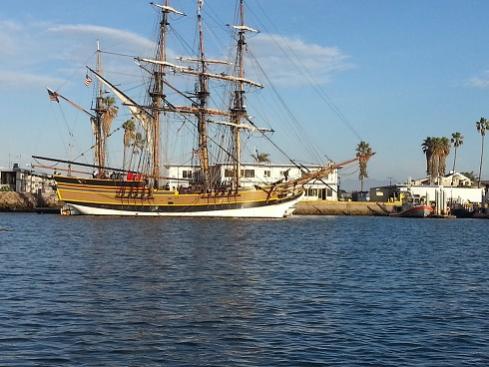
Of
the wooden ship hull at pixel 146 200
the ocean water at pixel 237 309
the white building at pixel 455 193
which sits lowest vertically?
the ocean water at pixel 237 309

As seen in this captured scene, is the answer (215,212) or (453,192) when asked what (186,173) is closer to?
(215,212)

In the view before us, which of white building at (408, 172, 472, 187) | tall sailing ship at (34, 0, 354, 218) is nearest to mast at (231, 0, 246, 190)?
tall sailing ship at (34, 0, 354, 218)

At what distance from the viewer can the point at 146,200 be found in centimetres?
10012

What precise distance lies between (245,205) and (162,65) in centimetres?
2680

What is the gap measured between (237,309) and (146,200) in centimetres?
7996

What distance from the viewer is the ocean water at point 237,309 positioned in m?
15.8

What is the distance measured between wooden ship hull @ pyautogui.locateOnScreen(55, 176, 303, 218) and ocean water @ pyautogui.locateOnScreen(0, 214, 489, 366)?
58785 millimetres

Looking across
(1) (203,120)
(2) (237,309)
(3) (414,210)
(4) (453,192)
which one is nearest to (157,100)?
(1) (203,120)

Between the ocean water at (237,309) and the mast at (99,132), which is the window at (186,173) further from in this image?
the ocean water at (237,309)

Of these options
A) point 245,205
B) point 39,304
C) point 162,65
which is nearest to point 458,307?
point 39,304

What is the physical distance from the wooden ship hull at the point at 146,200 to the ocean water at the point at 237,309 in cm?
5879

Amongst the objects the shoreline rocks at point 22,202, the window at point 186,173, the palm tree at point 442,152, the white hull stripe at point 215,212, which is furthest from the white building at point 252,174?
the palm tree at point 442,152

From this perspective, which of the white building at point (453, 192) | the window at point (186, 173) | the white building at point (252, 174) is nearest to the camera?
the white building at point (252, 174)

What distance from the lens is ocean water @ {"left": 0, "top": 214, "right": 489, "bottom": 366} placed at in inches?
620
